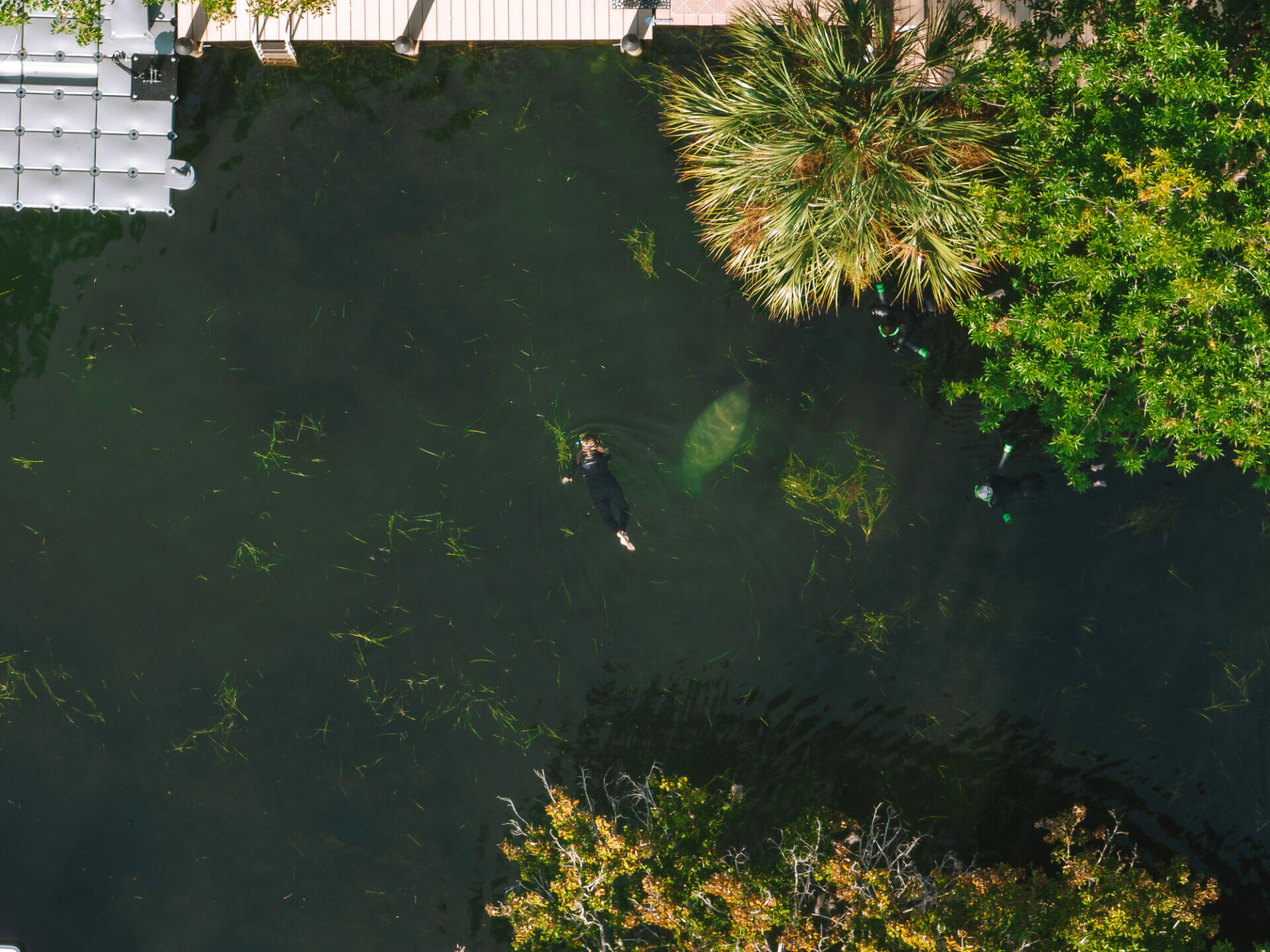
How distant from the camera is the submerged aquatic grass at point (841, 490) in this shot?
10.2 metres

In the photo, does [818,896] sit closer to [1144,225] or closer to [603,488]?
[603,488]

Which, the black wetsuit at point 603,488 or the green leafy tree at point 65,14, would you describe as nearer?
the green leafy tree at point 65,14

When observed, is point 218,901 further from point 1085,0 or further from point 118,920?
point 1085,0

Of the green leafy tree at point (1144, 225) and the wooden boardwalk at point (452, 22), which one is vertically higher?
the wooden boardwalk at point (452, 22)

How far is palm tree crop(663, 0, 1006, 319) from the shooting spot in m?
8.45

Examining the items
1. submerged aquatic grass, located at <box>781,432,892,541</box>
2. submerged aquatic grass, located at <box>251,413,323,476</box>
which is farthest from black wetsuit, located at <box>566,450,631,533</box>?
submerged aquatic grass, located at <box>251,413,323,476</box>

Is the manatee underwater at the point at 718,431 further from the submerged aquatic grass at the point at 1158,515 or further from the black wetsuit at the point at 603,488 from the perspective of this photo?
the submerged aquatic grass at the point at 1158,515

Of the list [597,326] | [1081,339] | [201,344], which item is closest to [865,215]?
[1081,339]

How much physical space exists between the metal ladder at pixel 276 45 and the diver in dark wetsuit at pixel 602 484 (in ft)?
19.7

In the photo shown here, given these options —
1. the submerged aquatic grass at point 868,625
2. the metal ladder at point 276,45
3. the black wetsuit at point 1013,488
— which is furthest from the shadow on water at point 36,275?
the black wetsuit at point 1013,488

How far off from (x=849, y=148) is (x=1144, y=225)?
3.13 metres

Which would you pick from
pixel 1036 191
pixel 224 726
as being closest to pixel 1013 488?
pixel 1036 191

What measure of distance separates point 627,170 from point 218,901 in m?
10.8

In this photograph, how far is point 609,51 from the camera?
398 inches
